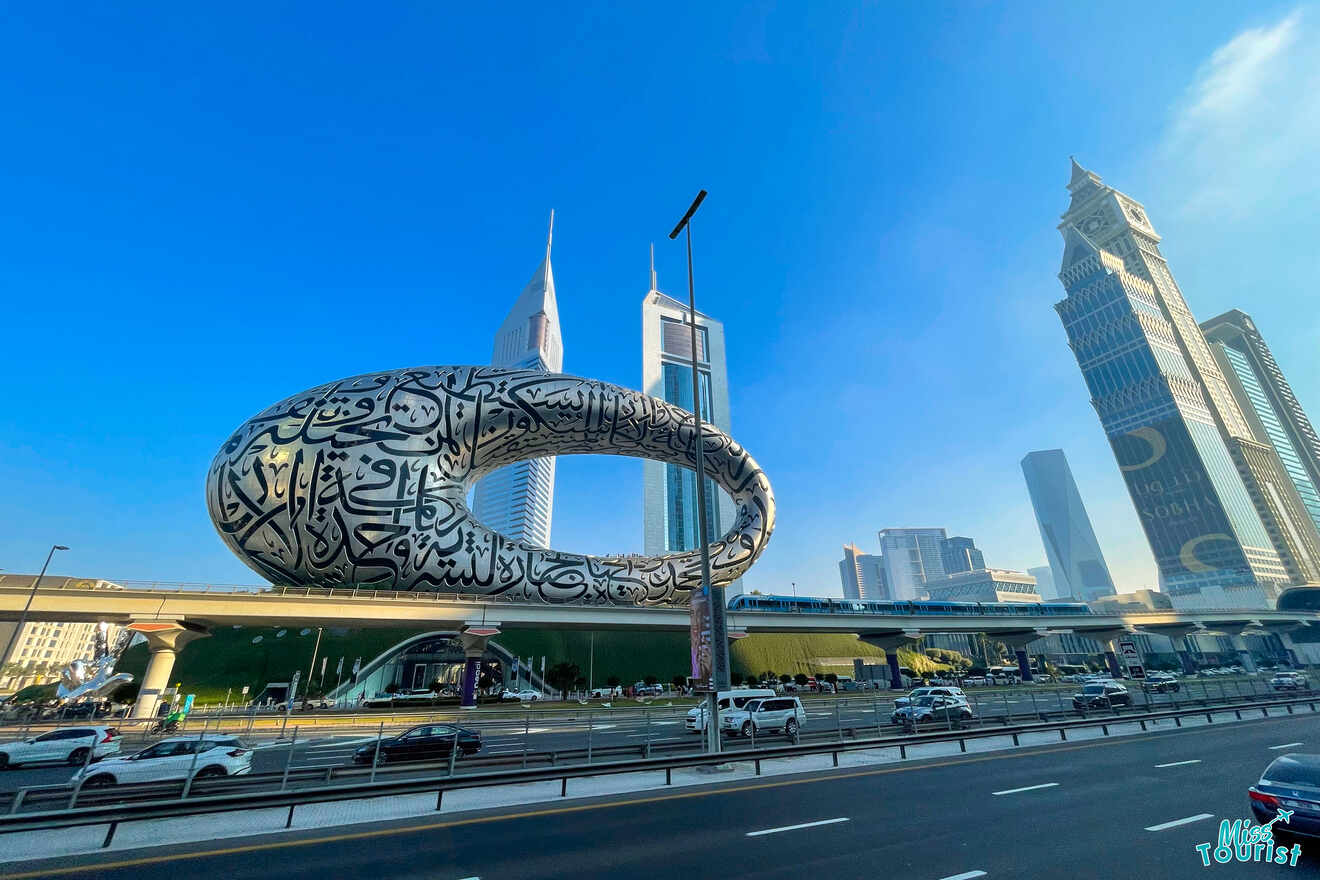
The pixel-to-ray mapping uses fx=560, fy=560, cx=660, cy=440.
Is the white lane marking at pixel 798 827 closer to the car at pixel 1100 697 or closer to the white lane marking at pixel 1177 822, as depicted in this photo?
the white lane marking at pixel 1177 822

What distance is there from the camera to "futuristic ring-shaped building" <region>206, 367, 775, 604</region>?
121ft

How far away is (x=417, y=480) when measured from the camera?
127 feet

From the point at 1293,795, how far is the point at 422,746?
20.7 m

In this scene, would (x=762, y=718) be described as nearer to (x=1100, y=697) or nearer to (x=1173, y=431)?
(x=1100, y=697)

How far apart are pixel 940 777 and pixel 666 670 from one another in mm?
60701

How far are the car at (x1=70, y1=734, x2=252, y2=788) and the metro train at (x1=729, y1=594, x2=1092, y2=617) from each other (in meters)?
42.2

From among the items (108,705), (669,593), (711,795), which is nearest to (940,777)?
(711,795)

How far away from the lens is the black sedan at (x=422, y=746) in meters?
17.9

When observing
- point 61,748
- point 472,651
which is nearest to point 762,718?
point 61,748

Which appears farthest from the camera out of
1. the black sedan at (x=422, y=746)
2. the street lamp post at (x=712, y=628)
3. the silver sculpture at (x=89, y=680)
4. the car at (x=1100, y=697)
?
the silver sculpture at (x=89, y=680)

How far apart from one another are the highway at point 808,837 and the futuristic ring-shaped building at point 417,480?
101ft

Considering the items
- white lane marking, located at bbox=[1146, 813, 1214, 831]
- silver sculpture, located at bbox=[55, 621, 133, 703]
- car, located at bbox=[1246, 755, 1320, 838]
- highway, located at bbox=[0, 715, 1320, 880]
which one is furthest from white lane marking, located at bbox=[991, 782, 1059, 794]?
silver sculpture, located at bbox=[55, 621, 133, 703]

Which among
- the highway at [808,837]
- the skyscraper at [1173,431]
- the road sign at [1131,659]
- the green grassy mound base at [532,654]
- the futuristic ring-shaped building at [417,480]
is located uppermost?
the skyscraper at [1173,431]

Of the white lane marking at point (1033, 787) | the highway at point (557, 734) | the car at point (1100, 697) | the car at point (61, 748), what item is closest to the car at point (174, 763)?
the highway at point (557, 734)
